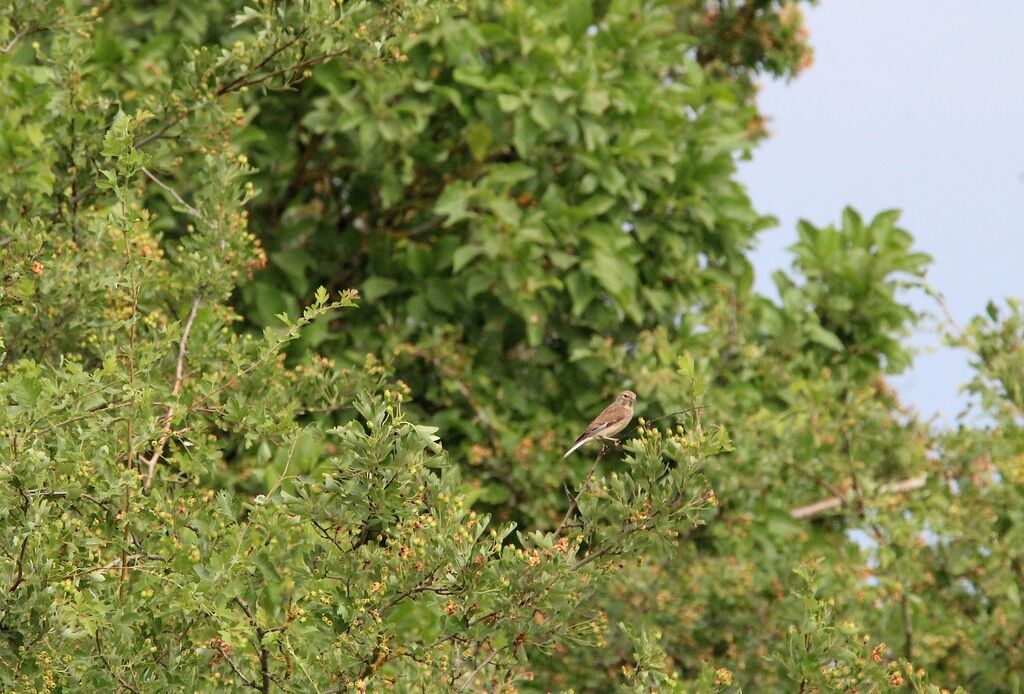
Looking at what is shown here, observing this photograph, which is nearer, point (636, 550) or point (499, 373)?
point (636, 550)

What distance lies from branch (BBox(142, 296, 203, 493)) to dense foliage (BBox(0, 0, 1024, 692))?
53mm

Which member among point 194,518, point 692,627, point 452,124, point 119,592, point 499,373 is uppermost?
point 452,124

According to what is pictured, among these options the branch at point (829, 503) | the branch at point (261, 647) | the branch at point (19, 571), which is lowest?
the branch at point (19, 571)

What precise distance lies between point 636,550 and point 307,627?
3.86 feet

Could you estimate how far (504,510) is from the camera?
29.7 feet

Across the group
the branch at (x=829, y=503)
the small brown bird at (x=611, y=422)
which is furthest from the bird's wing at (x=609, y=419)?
the branch at (x=829, y=503)

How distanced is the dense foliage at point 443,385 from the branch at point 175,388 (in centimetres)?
5

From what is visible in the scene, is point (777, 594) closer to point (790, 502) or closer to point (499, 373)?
point (790, 502)

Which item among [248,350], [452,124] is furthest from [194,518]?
[452,124]

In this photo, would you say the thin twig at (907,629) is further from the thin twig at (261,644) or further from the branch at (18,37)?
the branch at (18,37)

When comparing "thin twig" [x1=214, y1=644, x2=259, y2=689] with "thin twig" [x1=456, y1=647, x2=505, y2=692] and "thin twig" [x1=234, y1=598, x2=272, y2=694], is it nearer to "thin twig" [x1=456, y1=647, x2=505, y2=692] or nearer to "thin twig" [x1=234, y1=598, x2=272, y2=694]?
"thin twig" [x1=234, y1=598, x2=272, y2=694]

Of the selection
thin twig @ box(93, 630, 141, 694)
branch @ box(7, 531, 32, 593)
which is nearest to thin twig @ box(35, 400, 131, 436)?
branch @ box(7, 531, 32, 593)

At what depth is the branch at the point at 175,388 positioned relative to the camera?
15.9 feet

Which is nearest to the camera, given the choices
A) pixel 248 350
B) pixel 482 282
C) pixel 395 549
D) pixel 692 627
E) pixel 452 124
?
pixel 395 549
